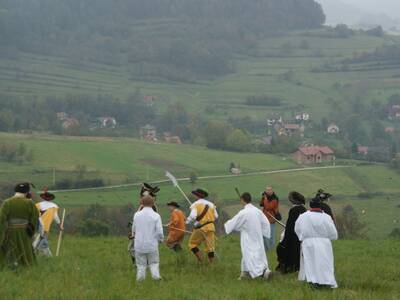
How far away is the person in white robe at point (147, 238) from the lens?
42.8 ft

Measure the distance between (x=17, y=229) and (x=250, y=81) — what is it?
472ft

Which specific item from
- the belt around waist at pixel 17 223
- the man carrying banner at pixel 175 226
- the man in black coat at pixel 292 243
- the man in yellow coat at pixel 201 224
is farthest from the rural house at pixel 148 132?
the belt around waist at pixel 17 223

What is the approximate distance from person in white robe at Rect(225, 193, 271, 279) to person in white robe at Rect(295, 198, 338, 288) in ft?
3.01

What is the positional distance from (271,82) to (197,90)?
17.5 metres

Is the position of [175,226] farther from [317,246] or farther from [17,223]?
[317,246]

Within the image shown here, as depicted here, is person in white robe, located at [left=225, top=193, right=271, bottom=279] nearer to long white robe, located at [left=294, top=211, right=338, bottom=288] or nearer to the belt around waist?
long white robe, located at [left=294, top=211, right=338, bottom=288]

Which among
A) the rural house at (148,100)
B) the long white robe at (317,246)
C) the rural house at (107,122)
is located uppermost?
the rural house at (148,100)

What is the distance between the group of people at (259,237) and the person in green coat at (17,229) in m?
1.97

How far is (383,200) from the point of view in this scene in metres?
72.2

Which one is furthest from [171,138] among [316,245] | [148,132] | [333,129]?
[316,245]

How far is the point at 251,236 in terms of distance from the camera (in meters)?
13.8

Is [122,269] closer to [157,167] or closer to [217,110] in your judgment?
[157,167]

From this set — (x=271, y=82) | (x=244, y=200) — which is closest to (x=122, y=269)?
(x=244, y=200)

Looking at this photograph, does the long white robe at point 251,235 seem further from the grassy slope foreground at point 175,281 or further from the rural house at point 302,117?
the rural house at point 302,117
